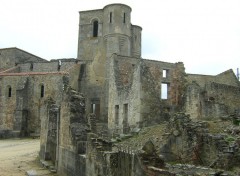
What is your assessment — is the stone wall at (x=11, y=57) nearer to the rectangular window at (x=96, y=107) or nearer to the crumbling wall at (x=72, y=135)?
the rectangular window at (x=96, y=107)

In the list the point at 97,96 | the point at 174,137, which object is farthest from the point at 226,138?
the point at 97,96

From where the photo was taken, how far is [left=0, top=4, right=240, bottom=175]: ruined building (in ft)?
53.3

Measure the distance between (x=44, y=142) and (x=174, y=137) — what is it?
22.5 ft

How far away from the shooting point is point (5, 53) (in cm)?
4381

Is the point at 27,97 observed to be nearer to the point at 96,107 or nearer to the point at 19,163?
the point at 96,107

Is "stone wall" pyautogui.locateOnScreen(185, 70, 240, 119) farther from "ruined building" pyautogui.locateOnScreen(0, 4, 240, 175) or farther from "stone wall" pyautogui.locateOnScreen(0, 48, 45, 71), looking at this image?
"stone wall" pyautogui.locateOnScreen(0, 48, 45, 71)

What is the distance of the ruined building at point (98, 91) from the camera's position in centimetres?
1625

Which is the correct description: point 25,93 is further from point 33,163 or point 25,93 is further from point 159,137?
point 159,137

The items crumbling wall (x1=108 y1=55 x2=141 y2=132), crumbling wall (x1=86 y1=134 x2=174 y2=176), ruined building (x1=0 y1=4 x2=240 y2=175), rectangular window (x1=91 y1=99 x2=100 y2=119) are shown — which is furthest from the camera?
rectangular window (x1=91 y1=99 x2=100 y2=119)

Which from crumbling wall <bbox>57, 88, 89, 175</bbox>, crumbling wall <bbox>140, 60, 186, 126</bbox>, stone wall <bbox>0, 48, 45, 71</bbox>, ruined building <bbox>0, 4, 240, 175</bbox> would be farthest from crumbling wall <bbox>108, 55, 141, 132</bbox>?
stone wall <bbox>0, 48, 45, 71</bbox>

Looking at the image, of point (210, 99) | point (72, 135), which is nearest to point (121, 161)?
point (72, 135)

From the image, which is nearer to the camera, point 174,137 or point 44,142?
point 174,137

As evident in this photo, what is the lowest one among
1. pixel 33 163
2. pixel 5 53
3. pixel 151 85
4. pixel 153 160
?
pixel 33 163

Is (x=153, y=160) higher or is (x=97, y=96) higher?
(x=97, y=96)
